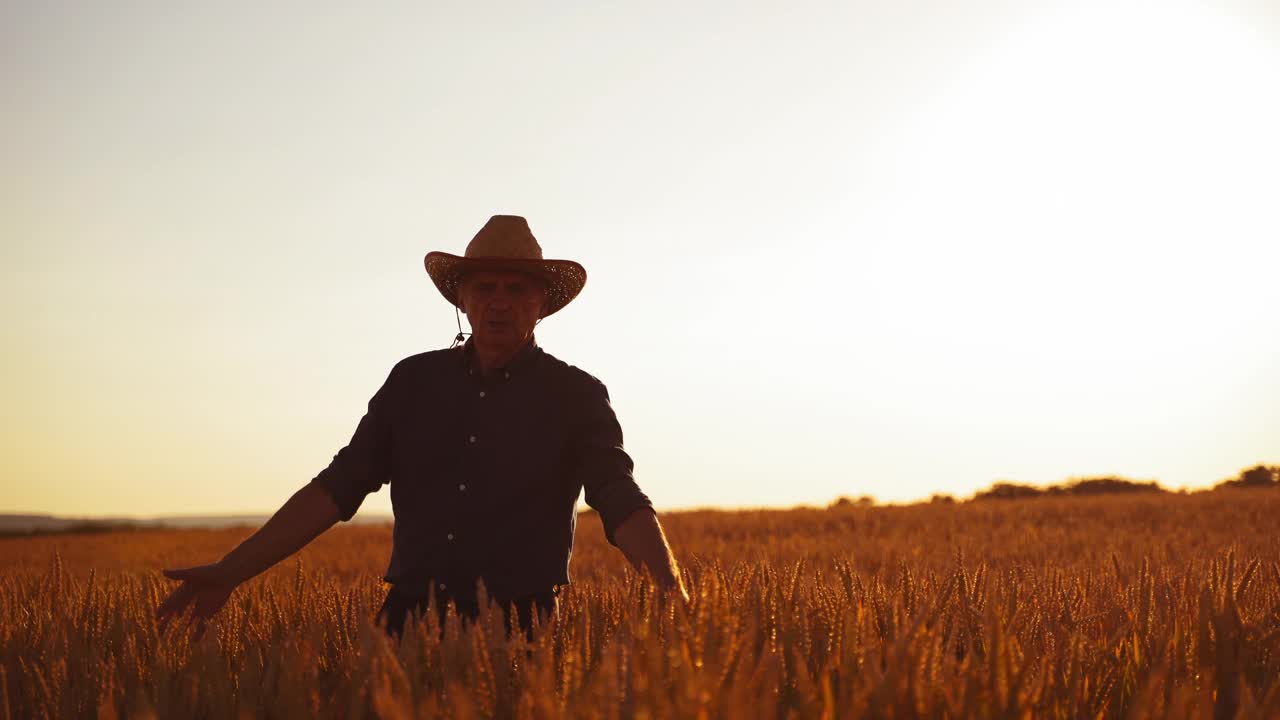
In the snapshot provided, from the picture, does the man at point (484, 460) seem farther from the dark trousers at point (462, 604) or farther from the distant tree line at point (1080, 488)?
the distant tree line at point (1080, 488)

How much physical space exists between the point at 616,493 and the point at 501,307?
991 mm

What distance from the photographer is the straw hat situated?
12.9ft

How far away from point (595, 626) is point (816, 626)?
0.55m

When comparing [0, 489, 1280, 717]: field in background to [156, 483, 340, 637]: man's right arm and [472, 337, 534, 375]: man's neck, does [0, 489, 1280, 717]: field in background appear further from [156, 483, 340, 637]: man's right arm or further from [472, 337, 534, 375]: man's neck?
[472, 337, 534, 375]: man's neck

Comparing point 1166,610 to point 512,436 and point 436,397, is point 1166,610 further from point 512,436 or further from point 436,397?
point 436,397

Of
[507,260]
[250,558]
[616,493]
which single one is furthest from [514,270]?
[250,558]

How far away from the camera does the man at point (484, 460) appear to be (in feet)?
12.2

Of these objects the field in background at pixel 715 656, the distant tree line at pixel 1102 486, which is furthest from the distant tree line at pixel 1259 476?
the field in background at pixel 715 656

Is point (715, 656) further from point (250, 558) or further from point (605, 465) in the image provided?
point (250, 558)

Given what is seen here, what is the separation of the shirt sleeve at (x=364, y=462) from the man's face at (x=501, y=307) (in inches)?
20.3

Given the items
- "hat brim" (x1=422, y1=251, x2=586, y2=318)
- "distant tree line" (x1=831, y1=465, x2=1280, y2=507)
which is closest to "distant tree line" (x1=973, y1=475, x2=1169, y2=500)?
"distant tree line" (x1=831, y1=465, x2=1280, y2=507)

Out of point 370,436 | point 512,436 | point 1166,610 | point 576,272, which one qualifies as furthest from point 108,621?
point 1166,610

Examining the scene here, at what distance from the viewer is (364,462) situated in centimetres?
399

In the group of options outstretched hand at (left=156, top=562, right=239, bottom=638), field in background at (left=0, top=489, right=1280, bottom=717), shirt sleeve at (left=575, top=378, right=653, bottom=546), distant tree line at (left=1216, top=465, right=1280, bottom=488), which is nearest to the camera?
field in background at (left=0, top=489, right=1280, bottom=717)
